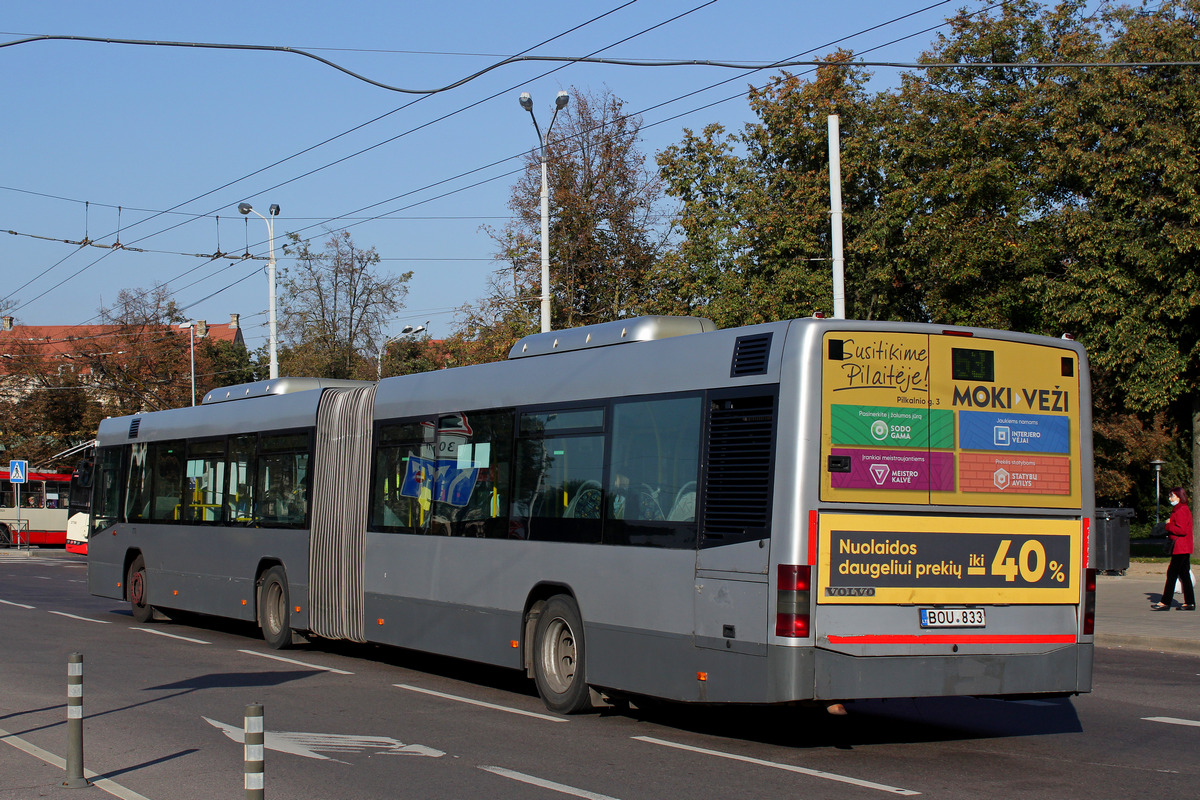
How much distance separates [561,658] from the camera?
10297 millimetres

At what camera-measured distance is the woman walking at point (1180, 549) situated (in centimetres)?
1816

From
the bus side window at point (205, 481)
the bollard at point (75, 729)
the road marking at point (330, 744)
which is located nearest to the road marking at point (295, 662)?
the bus side window at point (205, 481)

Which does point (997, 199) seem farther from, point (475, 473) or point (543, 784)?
point (543, 784)

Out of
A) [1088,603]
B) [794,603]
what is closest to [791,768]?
[794,603]

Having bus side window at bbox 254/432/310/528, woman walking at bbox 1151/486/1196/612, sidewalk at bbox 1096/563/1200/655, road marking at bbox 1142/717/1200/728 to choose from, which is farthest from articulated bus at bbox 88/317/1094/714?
woman walking at bbox 1151/486/1196/612

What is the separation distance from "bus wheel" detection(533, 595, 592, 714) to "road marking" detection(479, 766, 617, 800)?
6.86 feet

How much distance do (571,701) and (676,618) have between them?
Answer: 1650 mm

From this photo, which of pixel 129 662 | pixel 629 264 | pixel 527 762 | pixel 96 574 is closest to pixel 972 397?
pixel 527 762

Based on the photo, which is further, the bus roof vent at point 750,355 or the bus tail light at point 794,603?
the bus roof vent at point 750,355

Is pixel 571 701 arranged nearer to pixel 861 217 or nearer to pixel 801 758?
pixel 801 758

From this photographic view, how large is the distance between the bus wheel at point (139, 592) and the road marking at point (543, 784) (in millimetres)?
12451

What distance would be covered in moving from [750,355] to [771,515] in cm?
115

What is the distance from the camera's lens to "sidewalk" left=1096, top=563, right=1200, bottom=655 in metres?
15.3

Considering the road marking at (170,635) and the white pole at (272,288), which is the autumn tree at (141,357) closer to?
the white pole at (272,288)
